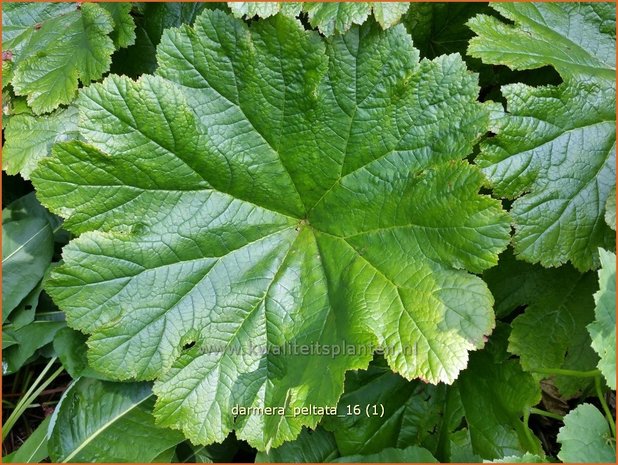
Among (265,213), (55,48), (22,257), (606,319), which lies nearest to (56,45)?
(55,48)

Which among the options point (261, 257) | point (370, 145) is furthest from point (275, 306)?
point (370, 145)

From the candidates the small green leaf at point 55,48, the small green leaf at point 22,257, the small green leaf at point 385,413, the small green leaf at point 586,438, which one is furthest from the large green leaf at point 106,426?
the small green leaf at point 586,438

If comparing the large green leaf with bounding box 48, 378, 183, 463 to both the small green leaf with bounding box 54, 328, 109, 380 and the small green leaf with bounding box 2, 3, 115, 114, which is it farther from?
the small green leaf with bounding box 2, 3, 115, 114

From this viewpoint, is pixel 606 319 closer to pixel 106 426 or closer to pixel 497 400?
pixel 497 400

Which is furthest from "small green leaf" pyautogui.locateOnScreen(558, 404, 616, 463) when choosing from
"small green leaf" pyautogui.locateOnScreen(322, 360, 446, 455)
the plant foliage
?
"small green leaf" pyautogui.locateOnScreen(322, 360, 446, 455)

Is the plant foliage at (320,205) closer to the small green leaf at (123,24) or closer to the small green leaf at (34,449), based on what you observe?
the small green leaf at (123,24)

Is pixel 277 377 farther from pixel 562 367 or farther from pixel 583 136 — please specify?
pixel 583 136

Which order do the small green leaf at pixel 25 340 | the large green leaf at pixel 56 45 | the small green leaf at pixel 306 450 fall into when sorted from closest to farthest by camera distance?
the large green leaf at pixel 56 45, the small green leaf at pixel 306 450, the small green leaf at pixel 25 340
